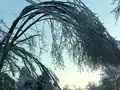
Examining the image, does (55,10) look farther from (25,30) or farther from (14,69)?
(14,69)

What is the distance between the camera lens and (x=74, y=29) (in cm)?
1085

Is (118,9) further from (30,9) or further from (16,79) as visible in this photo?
(16,79)

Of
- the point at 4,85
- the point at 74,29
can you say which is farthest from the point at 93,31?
the point at 4,85

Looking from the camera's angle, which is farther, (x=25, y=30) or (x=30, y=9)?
(x=25, y=30)

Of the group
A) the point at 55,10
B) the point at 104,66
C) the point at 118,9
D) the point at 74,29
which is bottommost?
the point at 104,66

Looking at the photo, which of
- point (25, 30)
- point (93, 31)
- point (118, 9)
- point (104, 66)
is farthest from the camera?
point (118, 9)

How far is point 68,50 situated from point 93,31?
3.90 ft

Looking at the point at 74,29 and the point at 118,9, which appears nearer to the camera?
the point at 74,29

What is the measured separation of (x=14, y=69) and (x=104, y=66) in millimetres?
3319

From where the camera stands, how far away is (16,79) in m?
13.8

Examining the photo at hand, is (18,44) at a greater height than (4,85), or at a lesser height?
greater

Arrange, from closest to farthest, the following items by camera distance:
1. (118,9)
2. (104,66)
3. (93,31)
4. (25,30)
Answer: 1. (93,31)
2. (104,66)
3. (25,30)
4. (118,9)

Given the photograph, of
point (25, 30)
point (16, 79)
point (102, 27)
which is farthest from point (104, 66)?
point (16, 79)

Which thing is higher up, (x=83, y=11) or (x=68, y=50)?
(x=83, y=11)
